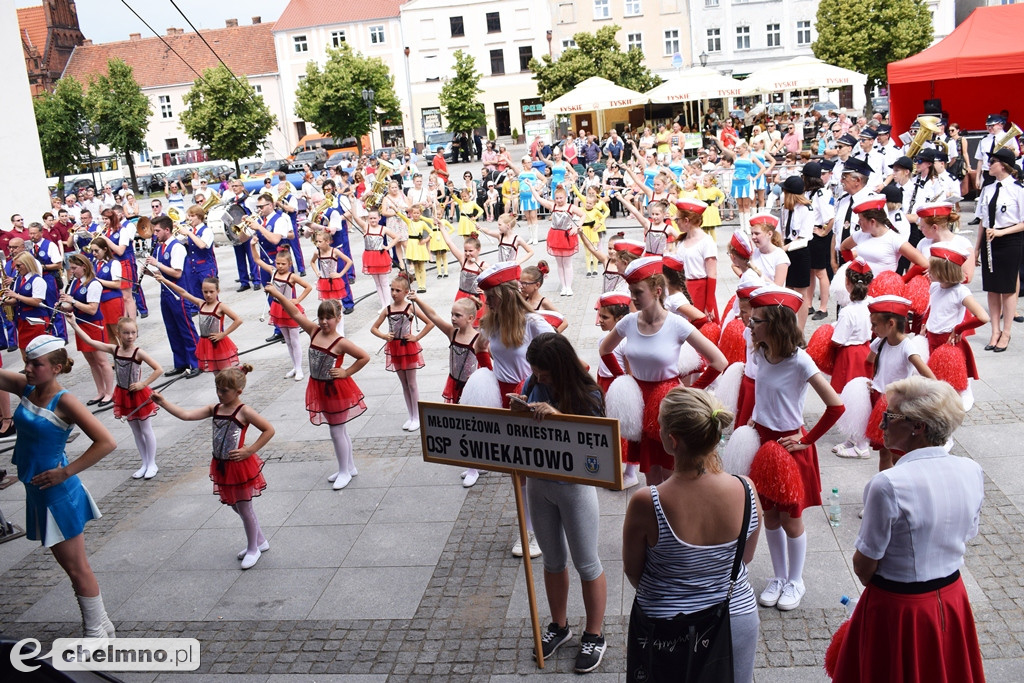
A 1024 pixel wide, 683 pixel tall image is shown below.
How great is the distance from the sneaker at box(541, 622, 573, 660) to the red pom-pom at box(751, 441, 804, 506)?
139 centimetres

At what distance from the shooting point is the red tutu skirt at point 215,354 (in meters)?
9.78

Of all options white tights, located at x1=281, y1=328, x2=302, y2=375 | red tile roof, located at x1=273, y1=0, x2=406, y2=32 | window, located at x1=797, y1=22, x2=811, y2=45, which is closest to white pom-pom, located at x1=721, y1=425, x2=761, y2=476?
white tights, located at x1=281, y1=328, x2=302, y2=375

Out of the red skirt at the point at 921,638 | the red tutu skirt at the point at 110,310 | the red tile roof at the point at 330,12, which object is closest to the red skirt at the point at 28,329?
the red tutu skirt at the point at 110,310

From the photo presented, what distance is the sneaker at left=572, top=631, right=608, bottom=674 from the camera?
478 centimetres

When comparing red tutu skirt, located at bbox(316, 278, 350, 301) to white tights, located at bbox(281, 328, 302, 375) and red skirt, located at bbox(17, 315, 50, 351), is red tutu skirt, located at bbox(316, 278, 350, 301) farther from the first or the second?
red skirt, located at bbox(17, 315, 50, 351)

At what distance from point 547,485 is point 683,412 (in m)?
1.39

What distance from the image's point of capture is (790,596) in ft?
17.0

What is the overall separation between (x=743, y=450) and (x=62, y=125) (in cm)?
5375

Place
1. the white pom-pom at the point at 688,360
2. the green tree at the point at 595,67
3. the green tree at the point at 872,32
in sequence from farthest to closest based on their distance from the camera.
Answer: the green tree at the point at 595,67 → the green tree at the point at 872,32 → the white pom-pom at the point at 688,360

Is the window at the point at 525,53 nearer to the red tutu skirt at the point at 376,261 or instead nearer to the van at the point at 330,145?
the van at the point at 330,145

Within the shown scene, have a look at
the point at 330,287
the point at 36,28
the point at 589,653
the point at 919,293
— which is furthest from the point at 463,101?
the point at 36,28

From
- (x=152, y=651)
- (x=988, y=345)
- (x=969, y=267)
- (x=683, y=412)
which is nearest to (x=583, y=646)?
(x=683, y=412)

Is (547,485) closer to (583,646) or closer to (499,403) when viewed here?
(583,646)

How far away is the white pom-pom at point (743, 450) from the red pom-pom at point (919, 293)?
2963mm
